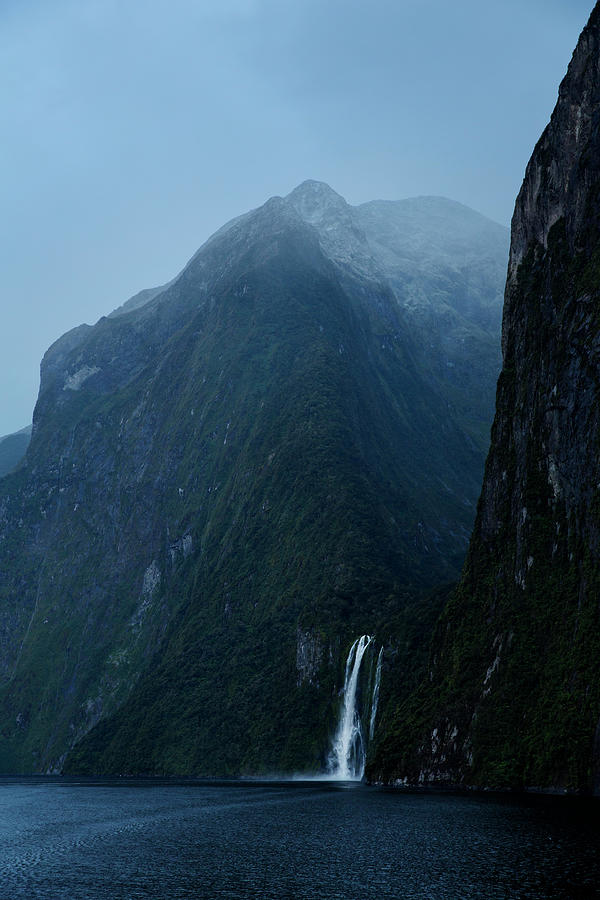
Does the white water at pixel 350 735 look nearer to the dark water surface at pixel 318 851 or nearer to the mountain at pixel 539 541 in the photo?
the mountain at pixel 539 541

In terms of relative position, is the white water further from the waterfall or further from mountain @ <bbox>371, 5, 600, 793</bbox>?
mountain @ <bbox>371, 5, 600, 793</bbox>

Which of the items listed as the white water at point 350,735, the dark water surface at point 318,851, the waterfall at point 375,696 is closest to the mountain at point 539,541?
the dark water surface at point 318,851

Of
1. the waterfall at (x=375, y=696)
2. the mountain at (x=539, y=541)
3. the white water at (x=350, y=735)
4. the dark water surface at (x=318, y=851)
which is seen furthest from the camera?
the white water at (x=350, y=735)

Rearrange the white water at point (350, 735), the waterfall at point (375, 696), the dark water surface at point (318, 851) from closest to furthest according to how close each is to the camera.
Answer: the dark water surface at point (318, 851)
the waterfall at point (375, 696)
the white water at point (350, 735)

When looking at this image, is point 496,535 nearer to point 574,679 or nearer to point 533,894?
point 574,679

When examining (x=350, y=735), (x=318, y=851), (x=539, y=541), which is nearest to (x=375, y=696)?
(x=350, y=735)

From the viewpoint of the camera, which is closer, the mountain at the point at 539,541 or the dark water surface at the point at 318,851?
the dark water surface at the point at 318,851

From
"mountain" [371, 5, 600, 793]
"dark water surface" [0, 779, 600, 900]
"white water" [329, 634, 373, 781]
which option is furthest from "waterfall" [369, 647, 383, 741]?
"dark water surface" [0, 779, 600, 900]
